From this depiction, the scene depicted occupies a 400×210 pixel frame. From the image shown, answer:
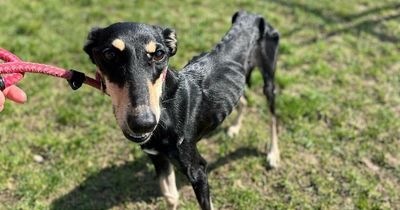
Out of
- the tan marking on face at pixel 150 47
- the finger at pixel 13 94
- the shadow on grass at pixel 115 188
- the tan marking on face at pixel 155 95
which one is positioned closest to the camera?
the tan marking on face at pixel 155 95

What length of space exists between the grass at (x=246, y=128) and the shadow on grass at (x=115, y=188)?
0.01 metres

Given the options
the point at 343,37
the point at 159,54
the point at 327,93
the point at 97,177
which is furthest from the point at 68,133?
the point at 343,37

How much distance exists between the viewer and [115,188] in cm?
460

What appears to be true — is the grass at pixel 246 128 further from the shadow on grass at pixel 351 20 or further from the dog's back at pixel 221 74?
the dog's back at pixel 221 74

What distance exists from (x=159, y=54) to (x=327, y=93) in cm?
351

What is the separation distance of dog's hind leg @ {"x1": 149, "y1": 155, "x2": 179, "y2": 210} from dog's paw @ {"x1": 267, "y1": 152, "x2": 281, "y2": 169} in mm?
1175

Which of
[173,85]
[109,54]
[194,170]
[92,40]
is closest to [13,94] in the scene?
[92,40]

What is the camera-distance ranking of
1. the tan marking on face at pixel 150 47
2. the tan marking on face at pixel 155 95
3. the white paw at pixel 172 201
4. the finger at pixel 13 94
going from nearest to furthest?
the tan marking on face at pixel 155 95, the tan marking on face at pixel 150 47, the finger at pixel 13 94, the white paw at pixel 172 201

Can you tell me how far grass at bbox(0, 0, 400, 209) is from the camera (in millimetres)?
4500

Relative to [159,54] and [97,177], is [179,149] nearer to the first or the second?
[159,54]

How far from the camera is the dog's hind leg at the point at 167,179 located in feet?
12.8

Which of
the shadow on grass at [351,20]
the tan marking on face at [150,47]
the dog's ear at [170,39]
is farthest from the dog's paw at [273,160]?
the shadow on grass at [351,20]

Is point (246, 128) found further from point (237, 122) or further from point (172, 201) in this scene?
point (172, 201)

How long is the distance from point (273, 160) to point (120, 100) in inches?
97.4
